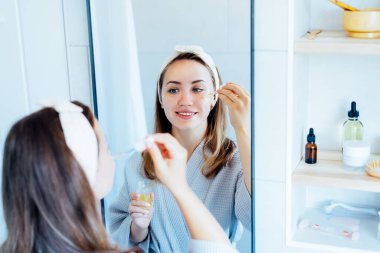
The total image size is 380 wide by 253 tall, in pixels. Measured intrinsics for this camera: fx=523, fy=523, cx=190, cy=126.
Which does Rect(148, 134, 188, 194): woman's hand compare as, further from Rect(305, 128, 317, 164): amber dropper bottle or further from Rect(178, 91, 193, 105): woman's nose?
Rect(305, 128, 317, 164): amber dropper bottle

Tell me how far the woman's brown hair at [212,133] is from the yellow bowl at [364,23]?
13.8 inches

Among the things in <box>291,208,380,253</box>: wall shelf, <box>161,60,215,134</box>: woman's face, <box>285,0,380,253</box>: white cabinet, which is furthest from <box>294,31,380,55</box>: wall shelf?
<box>291,208,380,253</box>: wall shelf

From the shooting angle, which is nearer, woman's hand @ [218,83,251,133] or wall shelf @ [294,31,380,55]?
wall shelf @ [294,31,380,55]

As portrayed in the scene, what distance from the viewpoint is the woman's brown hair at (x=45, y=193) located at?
949 mm

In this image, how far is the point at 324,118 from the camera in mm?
1515

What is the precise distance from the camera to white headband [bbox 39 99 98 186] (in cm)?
99

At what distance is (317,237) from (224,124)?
42 centimetres

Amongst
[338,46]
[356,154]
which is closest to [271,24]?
[338,46]

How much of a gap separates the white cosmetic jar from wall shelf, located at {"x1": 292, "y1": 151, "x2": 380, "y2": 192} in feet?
0.08

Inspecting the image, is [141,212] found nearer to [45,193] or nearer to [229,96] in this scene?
[229,96]

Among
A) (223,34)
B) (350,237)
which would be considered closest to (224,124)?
(223,34)

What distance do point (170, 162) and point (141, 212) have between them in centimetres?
38

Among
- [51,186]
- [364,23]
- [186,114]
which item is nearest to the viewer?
[51,186]

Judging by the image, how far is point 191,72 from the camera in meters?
1.32
